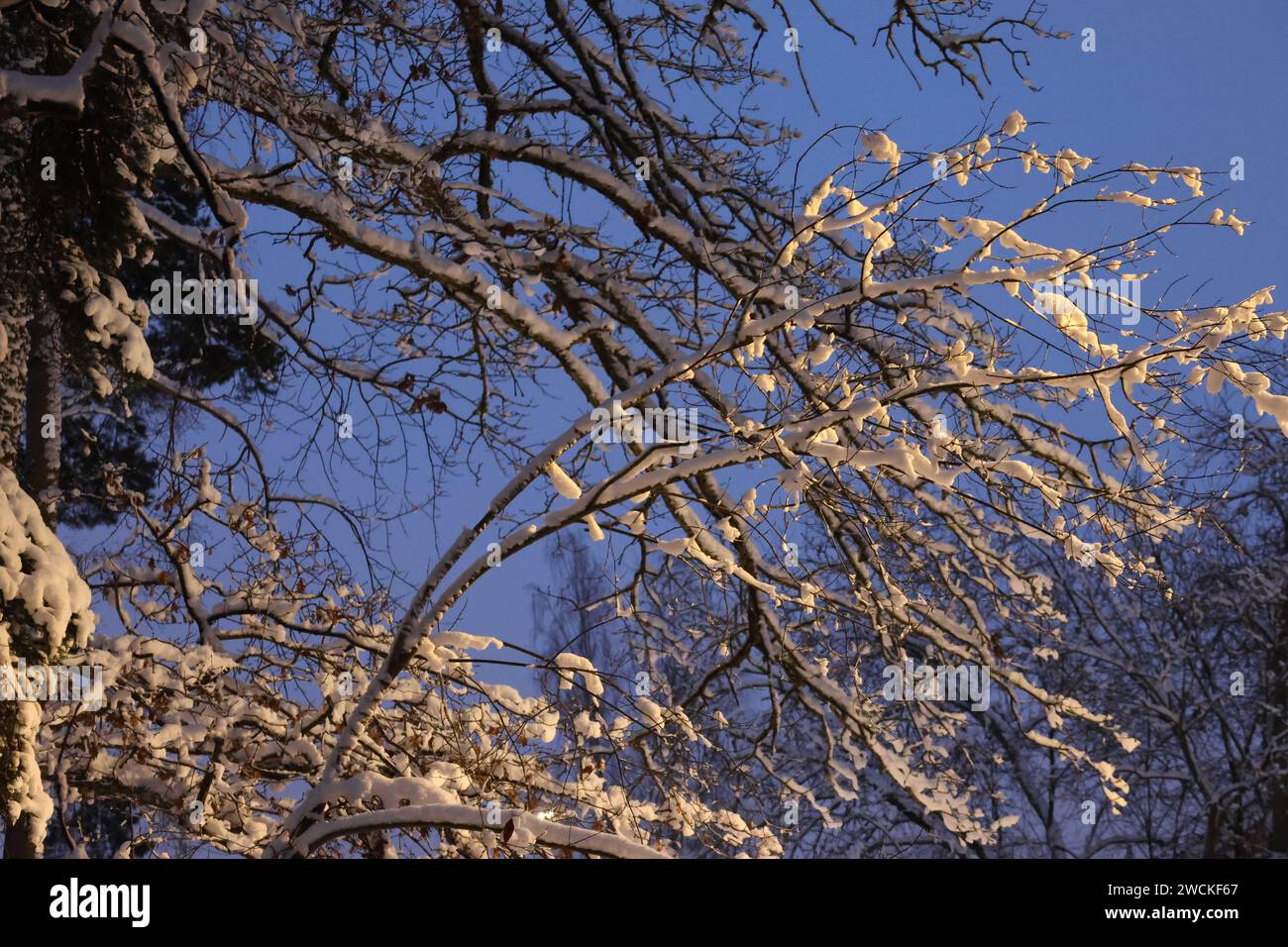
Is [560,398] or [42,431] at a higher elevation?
[42,431]

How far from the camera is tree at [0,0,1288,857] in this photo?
10.6 ft

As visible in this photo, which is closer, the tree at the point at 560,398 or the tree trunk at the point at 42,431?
the tree at the point at 560,398

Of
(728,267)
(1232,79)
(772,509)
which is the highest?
(1232,79)

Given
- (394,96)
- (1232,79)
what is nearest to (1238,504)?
(394,96)

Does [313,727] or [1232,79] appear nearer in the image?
[313,727]

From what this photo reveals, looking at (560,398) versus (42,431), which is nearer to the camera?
(560,398)

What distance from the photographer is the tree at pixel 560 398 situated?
3230mm

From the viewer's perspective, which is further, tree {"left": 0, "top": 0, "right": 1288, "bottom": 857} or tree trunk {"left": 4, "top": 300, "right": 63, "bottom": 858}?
tree trunk {"left": 4, "top": 300, "right": 63, "bottom": 858}

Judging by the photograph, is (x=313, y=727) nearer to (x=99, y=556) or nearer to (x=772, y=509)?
(x=99, y=556)

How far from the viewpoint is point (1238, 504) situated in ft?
44.1

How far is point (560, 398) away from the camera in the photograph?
586 centimetres
